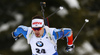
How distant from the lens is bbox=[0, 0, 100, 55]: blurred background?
2.71m

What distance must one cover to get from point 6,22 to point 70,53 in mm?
1288

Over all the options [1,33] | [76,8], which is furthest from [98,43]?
[1,33]

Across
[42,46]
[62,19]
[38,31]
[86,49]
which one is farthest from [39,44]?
[86,49]

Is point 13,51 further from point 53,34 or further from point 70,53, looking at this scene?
point 53,34

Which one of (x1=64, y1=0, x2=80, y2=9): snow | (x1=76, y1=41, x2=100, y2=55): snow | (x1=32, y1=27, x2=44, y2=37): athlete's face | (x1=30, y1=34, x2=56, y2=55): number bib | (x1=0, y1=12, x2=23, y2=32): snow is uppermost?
(x1=32, y1=27, x2=44, y2=37): athlete's face

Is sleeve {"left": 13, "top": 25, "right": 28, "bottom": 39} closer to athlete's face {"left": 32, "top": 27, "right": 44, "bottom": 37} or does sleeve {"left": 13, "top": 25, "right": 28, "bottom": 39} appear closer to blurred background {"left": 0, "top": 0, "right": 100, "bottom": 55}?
athlete's face {"left": 32, "top": 27, "right": 44, "bottom": 37}

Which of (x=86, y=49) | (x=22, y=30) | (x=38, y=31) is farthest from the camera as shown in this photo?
(x=86, y=49)

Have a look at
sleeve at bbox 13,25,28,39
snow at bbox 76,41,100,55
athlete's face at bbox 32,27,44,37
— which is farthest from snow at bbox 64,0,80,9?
athlete's face at bbox 32,27,44,37

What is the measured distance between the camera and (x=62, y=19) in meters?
2.74

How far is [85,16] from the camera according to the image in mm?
2744

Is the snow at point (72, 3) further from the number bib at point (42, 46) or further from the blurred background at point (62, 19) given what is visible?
the number bib at point (42, 46)

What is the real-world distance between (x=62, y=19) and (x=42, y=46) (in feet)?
4.67

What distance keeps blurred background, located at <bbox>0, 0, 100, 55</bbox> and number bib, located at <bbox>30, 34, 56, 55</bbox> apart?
1.29 metres

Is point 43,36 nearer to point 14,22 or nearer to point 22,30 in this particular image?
point 22,30
